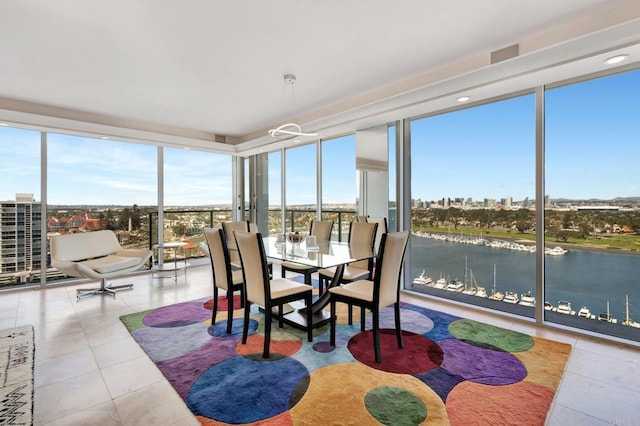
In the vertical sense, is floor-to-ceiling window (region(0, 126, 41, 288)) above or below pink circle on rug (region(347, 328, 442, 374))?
above

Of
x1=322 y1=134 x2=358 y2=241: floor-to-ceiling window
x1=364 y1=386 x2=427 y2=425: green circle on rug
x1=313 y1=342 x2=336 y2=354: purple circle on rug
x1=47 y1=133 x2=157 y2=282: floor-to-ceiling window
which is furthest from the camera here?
x1=322 y1=134 x2=358 y2=241: floor-to-ceiling window

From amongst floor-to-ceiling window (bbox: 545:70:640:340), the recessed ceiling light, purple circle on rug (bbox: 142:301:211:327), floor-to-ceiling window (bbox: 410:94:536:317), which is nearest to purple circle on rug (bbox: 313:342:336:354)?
purple circle on rug (bbox: 142:301:211:327)

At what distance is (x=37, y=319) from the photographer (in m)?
3.44

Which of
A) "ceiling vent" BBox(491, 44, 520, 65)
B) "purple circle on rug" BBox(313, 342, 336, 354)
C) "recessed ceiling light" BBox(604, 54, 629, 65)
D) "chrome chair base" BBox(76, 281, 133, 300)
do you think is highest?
"ceiling vent" BBox(491, 44, 520, 65)

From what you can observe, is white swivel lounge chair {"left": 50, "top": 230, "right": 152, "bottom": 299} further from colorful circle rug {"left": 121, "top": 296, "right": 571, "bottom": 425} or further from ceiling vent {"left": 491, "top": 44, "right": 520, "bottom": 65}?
ceiling vent {"left": 491, "top": 44, "right": 520, "bottom": 65}

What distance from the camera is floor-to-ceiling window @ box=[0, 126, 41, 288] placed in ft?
15.1

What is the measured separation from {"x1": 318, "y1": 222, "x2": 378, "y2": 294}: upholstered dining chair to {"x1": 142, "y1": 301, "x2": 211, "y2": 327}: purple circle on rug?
4.54 feet

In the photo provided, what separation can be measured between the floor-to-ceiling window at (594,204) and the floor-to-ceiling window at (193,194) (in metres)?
5.45

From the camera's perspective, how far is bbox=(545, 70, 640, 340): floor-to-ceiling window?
2.82 m

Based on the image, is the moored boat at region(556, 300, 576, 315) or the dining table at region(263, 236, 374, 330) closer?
the dining table at region(263, 236, 374, 330)

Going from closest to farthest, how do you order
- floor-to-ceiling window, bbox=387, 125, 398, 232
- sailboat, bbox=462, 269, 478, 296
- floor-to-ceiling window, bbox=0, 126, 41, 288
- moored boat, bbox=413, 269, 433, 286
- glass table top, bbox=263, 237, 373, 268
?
glass table top, bbox=263, 237, 373, 268 → sailboat, bbox=462, 269, 478, 296 → moored boat, bbox=413, 269, 433, 286 → floor-to-ceiling window, bbox=387, 125, 398, 232 → floor-to-ceiling window, bbox=0, 126, 41, 288

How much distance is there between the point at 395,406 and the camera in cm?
191

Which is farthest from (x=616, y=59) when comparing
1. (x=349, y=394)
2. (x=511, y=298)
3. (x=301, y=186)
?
(x=301, y=186)

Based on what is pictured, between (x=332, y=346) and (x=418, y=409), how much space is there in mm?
952
